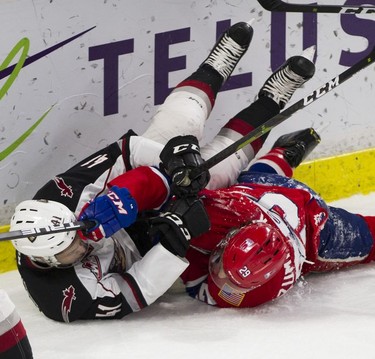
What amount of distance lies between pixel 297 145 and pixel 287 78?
24 cm

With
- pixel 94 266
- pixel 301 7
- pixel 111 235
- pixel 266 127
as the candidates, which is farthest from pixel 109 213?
pixel 301 7

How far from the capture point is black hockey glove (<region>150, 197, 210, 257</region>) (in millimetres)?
3053

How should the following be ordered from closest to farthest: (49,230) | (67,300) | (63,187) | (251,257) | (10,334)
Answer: (10,334)
(49,230)
(251,257)
(67,300)
(63,187)

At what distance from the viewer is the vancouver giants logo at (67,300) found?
121 inches

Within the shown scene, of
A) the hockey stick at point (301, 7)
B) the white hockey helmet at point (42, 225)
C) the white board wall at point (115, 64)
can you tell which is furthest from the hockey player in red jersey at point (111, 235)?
the hockey stick at point (301, 7)

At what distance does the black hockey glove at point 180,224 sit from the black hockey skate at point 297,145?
0.75m

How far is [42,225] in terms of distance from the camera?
2.94m

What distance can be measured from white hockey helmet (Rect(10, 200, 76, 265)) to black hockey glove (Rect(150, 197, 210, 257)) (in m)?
0.25

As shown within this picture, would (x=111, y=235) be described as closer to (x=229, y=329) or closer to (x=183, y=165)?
(x=183, y=165)

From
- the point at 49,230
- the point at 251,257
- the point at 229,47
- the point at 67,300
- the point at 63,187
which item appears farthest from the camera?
the point at 229,47

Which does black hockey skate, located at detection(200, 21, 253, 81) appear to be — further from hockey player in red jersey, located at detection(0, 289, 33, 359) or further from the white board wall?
hockey player in red jersey, located at detection(0, 289, 33, 359)

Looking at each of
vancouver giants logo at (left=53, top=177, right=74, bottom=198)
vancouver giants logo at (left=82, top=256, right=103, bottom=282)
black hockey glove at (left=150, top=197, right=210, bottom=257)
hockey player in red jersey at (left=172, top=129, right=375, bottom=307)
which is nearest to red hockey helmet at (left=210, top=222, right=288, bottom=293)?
hockey player in red jersey at (left=172, top=129, right=375, bottom=307)

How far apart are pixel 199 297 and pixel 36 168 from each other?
2.48ft

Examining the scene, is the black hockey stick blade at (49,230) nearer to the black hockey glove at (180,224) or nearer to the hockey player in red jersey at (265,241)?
the black hockey glove at (180,224)
